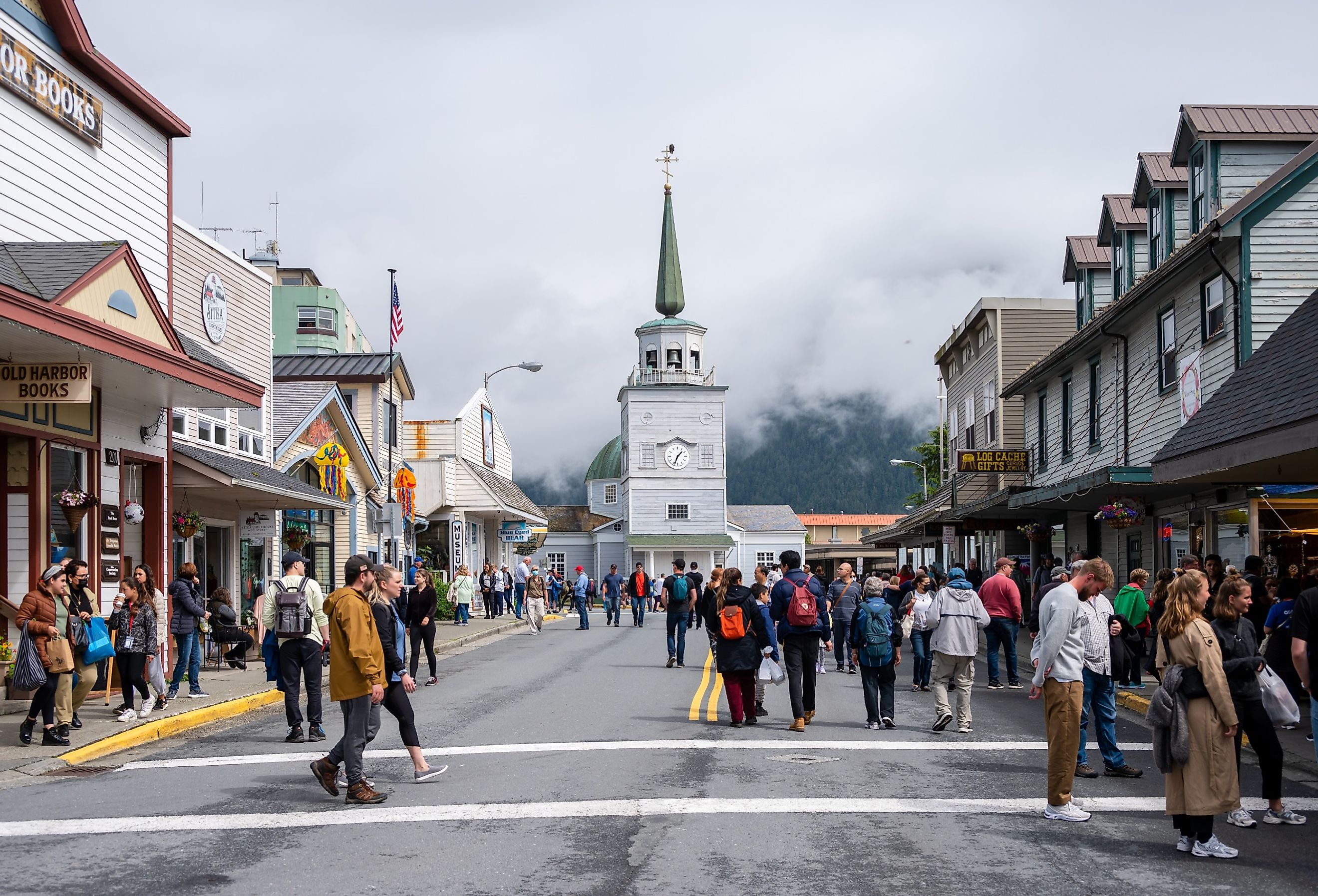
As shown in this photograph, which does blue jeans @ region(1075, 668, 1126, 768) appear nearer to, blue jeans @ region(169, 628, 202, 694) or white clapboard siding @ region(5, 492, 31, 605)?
blue jeans @ region(169, 628, 202, 694)

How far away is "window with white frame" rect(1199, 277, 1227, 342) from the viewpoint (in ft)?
66.4

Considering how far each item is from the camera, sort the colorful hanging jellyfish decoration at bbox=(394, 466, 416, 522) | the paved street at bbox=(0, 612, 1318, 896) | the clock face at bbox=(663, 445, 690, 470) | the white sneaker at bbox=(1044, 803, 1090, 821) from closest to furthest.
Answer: the paved street at bbox=(0, 612, 1318, 896)
the white sneaker at bbox=(1044, 803, 1090, 821)
the colorful hanging jellyfish decoration at bbox=(394, 466, 416, 522)
the clock face at bbox=(663, 445, 690, 470)

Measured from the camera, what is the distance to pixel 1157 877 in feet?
23.5

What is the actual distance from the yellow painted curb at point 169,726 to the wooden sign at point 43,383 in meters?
3.58

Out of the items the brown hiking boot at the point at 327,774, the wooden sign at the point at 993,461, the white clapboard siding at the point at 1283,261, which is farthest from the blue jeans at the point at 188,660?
the wooden sign at the point at 993,461

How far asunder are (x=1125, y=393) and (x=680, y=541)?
49729 mm

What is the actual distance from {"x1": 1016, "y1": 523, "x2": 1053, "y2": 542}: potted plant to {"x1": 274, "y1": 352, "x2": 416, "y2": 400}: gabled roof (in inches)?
702

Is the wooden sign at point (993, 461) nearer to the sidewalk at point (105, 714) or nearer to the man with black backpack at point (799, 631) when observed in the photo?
the sidewalk at point (105, 714)

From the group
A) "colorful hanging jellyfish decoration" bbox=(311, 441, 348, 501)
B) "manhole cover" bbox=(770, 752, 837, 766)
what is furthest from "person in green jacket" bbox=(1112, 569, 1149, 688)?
"colorful hanging jellyfish decoration" bbox=(311, 441, 348, 501)

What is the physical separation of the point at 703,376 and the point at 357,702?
221 feet

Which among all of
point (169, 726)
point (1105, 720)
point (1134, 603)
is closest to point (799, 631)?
point (1105, 720)

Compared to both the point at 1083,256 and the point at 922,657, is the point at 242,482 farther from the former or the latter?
the point at 1083,256

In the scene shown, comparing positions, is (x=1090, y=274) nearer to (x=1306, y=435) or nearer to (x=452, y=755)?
(x=1306, y=435)

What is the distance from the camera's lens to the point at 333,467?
30203 mm
